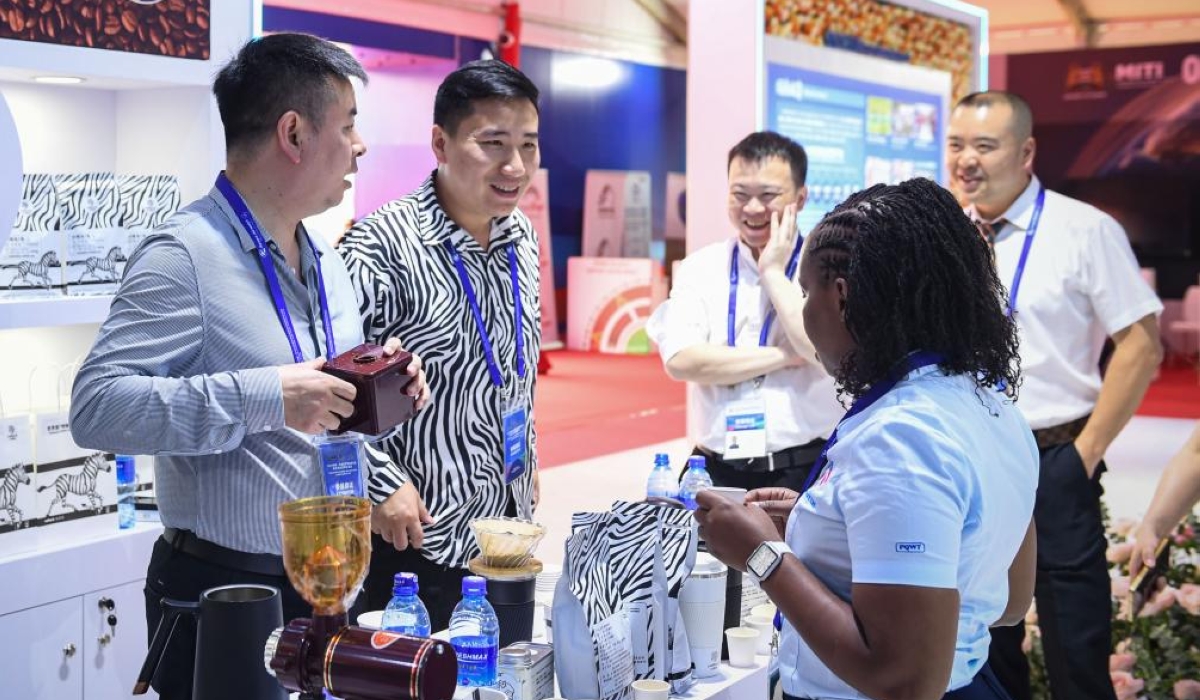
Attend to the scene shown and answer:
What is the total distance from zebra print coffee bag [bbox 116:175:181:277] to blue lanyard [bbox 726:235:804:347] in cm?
148

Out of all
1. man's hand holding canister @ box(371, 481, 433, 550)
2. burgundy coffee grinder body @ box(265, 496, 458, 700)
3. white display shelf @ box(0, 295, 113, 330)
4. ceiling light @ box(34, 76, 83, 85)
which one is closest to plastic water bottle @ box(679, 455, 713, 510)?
man's hand holding canister @ box(371, 481, 433, 550)

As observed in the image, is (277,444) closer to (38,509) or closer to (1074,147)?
(38,509)

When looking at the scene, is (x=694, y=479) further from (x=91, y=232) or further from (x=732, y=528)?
(x=91, y=232)

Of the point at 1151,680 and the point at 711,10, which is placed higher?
the point at 711,10

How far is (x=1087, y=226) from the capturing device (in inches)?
141

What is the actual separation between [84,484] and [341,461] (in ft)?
4.69

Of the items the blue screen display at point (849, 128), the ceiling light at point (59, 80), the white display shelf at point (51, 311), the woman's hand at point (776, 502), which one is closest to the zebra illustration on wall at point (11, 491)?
the white display shelf at point (51, 311)

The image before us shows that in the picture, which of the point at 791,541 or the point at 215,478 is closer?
the point at 791,541

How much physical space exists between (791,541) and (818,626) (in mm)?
161

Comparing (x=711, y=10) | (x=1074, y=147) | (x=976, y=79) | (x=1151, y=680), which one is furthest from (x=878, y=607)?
(x=1074, y=147)

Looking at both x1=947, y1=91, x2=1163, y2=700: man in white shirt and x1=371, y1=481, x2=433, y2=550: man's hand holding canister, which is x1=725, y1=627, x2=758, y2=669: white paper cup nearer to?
x1=371, y1=481, x2=433, y2=550: man's hand holding canister

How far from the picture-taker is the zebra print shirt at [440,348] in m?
2.73

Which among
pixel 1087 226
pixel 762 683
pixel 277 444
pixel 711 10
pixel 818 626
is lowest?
pixel 762 683

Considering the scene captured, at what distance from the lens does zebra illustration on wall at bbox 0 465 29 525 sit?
10.1 feet
